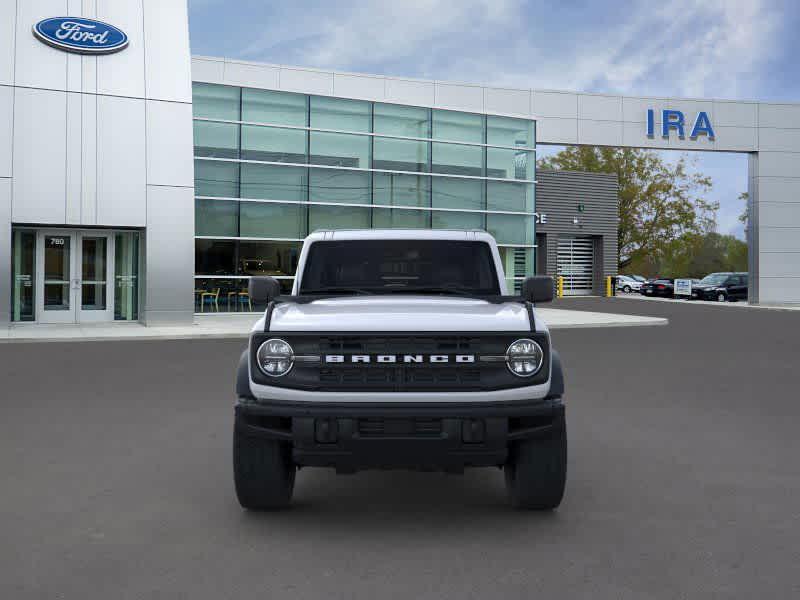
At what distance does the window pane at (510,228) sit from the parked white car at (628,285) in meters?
39.0

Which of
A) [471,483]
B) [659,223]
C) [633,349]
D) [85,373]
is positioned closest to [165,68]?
[85,373]

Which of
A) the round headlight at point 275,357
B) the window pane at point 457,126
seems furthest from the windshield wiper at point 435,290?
the window pane at point 457,126

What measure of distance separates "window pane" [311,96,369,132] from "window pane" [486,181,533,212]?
5532mm

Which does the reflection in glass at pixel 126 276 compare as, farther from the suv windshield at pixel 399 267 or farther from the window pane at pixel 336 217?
the suv windshield at pixel 399 267

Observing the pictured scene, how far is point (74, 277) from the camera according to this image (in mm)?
24359

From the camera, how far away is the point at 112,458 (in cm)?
707

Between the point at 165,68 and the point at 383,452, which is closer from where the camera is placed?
the point at 383,452

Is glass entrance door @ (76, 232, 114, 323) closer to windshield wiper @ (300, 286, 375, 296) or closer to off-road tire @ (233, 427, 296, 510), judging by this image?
windshield wiper @ (300, 286, 375, 296)

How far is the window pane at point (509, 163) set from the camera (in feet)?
108

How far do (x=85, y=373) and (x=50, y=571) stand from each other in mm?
9378

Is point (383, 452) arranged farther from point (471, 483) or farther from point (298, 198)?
point (298, 198)

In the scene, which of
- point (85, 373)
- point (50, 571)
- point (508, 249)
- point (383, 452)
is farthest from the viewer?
point (508, 249)

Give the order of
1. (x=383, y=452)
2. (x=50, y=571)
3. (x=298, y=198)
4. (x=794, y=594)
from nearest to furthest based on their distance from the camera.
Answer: (x=794, y=594)
(x=50, y=571)
(x=383, y=452)
(x=298, y=198)

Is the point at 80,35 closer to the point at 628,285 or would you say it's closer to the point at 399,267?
the point at 399,267
